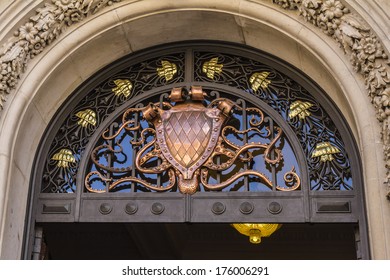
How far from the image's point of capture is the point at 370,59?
7.92 m

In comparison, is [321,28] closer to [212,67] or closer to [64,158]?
[212,67]

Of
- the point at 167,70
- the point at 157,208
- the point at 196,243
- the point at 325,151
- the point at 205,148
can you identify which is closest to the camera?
the point at 157,208

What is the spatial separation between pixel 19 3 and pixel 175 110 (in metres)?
2.08

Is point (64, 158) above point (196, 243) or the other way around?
the other way around

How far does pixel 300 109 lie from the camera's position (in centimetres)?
888

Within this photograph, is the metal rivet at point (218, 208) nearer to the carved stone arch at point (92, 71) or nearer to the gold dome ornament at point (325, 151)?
the gold dome ornament at point (325, 151)

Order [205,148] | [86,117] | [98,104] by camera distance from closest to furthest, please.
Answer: [205,148], [86,117], [98,104]

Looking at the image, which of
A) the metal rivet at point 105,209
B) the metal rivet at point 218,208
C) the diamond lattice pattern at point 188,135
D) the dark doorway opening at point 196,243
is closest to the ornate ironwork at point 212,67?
the diamond lattice pattern at point 188,135

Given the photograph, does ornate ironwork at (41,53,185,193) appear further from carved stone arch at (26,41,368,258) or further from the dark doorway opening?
the dark doorway opening

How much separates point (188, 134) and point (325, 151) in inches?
60.1

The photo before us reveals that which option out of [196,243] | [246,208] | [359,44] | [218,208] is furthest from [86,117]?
[196,243]

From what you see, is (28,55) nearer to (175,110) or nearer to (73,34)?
(73,34)

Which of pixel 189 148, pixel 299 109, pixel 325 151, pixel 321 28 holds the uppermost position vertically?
pixel 321 28

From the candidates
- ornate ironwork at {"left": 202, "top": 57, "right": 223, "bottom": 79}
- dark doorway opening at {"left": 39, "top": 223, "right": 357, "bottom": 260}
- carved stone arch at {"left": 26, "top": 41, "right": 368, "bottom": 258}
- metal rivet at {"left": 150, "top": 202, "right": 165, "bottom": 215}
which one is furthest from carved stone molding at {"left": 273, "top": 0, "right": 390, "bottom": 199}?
dark doorway opening at {"left": 39, "top": 223, "right": 357, "bottom": 260}
